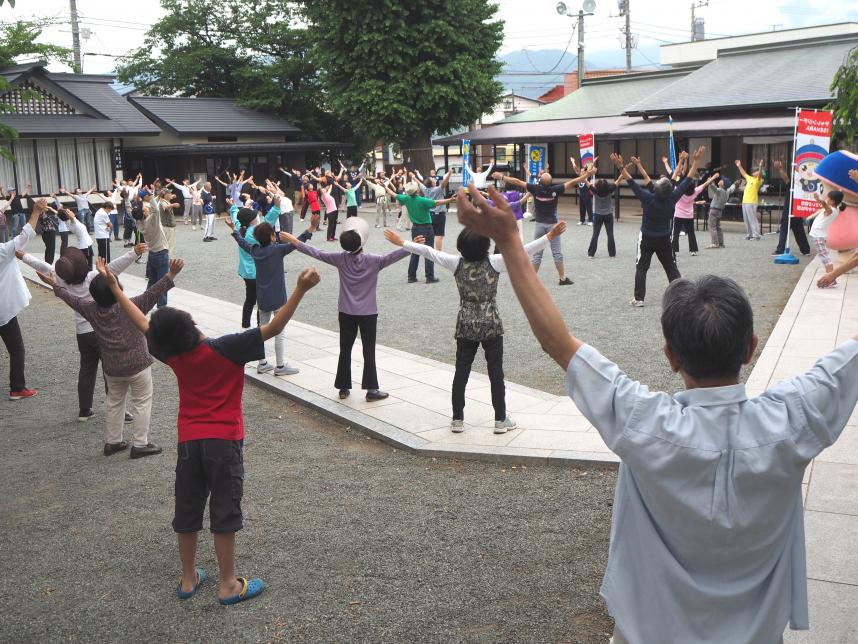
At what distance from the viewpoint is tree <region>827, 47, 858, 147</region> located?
13.8 metres

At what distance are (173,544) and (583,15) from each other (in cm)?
4389

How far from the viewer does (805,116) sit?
13148mm

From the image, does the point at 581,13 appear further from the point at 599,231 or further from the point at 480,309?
the point at 480,309

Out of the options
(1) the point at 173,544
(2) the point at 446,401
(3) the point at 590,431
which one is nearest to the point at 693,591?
(1) the point at 173,544

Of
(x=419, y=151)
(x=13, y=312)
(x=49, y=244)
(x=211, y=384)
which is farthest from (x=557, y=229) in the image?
(x=419, y=151)

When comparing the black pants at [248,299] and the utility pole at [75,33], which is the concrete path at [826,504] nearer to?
the black pants at [248,299]

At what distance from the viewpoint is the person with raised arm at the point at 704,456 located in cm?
195

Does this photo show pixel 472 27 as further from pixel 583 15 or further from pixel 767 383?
pixel 767 383

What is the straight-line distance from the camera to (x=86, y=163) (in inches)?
1321

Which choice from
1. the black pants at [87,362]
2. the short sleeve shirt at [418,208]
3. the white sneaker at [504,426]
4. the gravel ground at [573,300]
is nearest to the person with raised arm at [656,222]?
the gravel ground at [573,300]

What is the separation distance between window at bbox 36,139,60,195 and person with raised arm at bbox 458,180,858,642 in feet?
110

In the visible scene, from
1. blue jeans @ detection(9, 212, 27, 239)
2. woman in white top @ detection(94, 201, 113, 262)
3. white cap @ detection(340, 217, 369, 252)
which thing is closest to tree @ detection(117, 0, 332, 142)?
blue jeans @ detection(9, 212, 27, 239)

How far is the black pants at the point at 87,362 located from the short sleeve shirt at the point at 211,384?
140 inches

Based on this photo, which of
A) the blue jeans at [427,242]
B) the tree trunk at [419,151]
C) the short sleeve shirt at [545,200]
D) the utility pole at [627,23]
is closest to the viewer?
the short sleeve shirt at [545,200]
